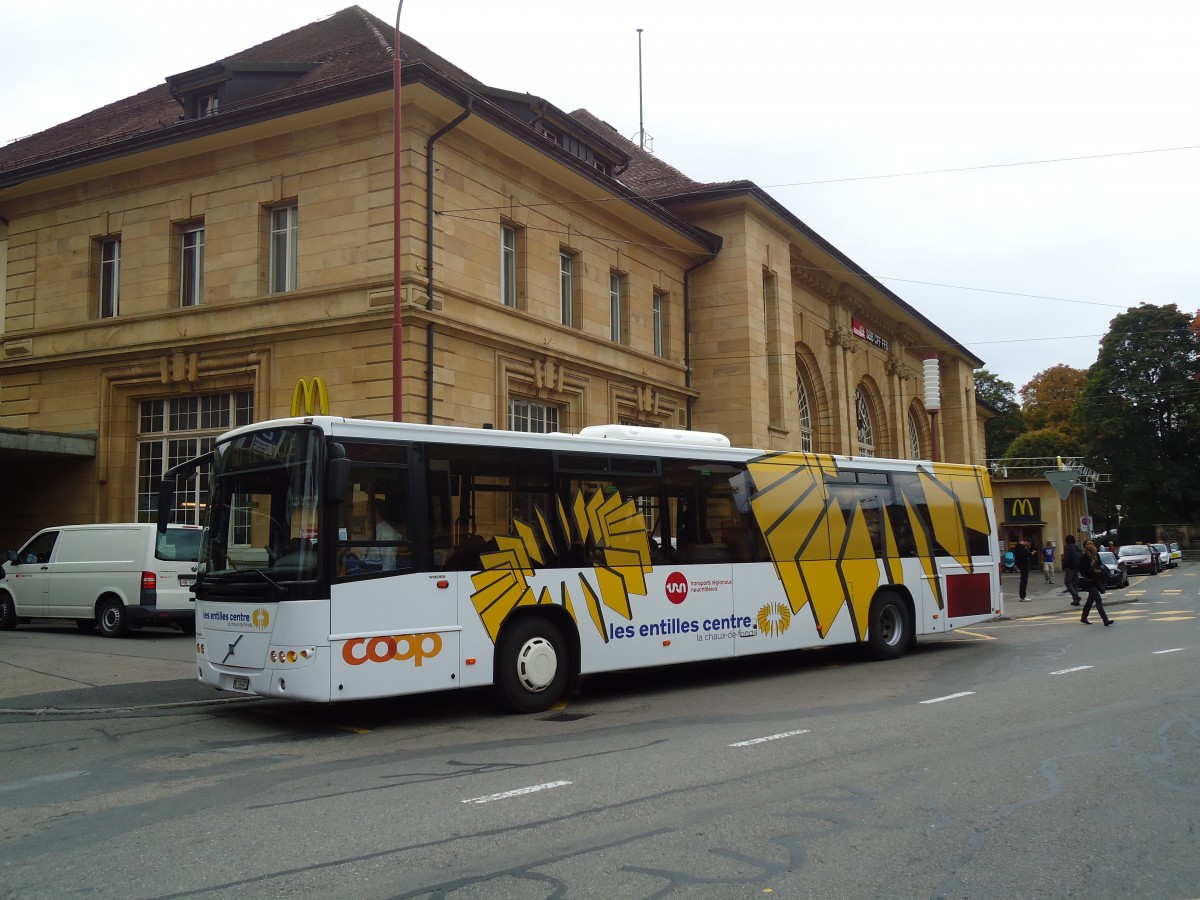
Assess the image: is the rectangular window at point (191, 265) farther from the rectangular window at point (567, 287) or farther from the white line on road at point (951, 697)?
the white line on road at point (951, 697)

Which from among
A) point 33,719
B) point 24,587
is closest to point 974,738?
point 33,719

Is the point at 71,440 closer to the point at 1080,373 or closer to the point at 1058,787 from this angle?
the point at 1058,787

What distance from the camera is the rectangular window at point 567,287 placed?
25328 mm

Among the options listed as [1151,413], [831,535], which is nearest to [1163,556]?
[1151,413]

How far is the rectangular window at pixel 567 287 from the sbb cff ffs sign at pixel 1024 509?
122 feet

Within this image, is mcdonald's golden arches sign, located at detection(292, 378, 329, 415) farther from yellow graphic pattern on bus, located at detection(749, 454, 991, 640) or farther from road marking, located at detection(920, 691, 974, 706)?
road marking, located at detection(920, 691, 974, 706)

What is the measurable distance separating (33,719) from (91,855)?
5.32 meters

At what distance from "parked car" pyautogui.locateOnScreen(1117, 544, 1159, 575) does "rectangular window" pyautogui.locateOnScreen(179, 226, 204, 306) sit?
45.5 meters

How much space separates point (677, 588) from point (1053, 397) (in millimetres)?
82131

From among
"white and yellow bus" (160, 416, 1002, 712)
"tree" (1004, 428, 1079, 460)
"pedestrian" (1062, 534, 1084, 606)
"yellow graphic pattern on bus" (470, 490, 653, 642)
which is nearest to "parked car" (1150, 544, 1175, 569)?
"tree" (1004, 428, 1079, 460)

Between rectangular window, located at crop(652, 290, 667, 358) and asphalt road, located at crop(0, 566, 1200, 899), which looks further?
rectangular window, located at crop(652, 290, 667, 358)

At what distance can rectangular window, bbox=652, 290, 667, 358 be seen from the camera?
29.9 m

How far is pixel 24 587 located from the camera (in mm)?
18609

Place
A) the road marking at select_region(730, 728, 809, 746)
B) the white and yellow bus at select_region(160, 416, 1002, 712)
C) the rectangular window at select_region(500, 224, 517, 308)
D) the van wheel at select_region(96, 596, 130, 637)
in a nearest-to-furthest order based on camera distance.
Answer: the road marking at select_region(730, 728, 809, 746) < the white and yellow bus at select_region(160, 416, 1002, 712) < the van wheel at select_region(96, 596, 130, 637) < the rectangular window at select_region(500, 224, 517, 308)
